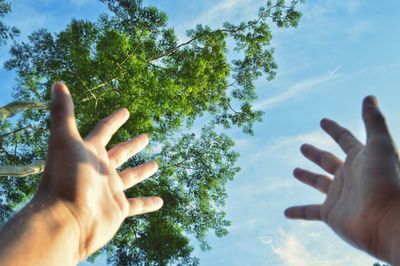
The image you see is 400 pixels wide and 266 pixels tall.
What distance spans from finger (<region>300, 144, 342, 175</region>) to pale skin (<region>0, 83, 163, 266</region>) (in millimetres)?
1919

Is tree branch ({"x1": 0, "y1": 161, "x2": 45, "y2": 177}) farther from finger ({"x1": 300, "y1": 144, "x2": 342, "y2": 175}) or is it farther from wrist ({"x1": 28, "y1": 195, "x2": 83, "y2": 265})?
wrist ({"x1": 28, "y1": 195, "x2": 83, "y2": 265})

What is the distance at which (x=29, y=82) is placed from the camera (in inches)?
537

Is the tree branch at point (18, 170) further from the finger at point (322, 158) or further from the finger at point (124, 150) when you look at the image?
the finger at point (322, 158)

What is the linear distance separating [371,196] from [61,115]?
2155 mm

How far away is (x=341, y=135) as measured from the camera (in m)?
3.80

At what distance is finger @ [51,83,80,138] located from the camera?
8.86 ft

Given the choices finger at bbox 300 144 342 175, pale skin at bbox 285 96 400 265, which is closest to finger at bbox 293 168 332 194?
finger at bbox 300 144 342 175

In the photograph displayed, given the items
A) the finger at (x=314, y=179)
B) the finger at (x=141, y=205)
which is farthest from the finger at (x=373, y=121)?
the finger at (x=141, y=205)

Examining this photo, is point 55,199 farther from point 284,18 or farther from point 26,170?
point 284,18

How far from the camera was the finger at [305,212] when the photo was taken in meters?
3.82

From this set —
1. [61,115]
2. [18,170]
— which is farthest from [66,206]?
[18,170]

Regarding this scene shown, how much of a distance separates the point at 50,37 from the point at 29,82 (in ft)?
5.34

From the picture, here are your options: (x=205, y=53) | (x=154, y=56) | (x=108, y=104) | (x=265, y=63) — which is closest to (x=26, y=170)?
(x=108, y=104)

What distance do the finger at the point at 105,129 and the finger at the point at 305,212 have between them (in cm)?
182
